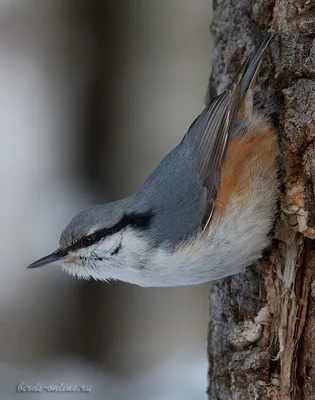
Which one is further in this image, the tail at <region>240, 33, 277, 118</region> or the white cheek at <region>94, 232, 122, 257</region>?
the white cheek at <region>94, 232, 122, 257</region>

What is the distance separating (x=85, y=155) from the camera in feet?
13.6

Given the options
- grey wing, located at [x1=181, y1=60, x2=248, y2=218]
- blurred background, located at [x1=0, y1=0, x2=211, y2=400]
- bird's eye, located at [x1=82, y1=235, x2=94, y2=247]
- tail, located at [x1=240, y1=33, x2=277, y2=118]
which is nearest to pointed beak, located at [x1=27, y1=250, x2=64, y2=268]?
bird's eye, located at [x1=82, y1=235, x2=94, y2=247]

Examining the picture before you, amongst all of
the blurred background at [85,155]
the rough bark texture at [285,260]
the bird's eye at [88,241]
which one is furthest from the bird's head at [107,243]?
the blurred background at [85,155]

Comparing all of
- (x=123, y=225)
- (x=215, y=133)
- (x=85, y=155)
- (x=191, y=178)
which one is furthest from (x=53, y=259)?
(x=85, y=155)

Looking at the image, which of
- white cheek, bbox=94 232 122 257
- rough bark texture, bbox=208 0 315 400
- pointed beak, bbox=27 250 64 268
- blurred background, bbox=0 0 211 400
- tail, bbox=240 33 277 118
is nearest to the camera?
rough bark texture, bbox=208 0 315 400

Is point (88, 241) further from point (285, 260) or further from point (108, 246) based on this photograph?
point (285, 260)

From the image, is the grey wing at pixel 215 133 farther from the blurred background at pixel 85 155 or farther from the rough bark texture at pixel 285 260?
the blurred background at pixel 85 155

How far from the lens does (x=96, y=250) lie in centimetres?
236

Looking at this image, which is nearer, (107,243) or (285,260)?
(285,260)

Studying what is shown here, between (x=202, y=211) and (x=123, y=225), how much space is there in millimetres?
294

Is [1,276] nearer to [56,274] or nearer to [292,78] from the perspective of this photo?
[56,274]

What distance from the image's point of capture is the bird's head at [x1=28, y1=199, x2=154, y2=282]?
2268 mm

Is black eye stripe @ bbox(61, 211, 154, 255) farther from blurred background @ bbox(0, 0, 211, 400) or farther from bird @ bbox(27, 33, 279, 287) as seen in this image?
blurred background @ bbox(0, 0, 211, 400)

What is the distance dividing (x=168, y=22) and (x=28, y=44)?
92cm
